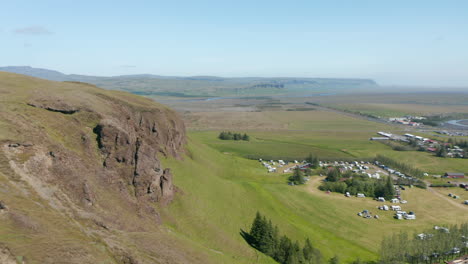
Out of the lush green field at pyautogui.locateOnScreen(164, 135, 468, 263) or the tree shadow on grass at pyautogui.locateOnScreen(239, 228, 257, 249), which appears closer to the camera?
the lush green field at pyautogui.locateOnScreen(164, 135, 468, 263)

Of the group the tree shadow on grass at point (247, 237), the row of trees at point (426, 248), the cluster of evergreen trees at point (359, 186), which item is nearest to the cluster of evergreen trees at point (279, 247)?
the tree shadow on grass at point (247, 237)

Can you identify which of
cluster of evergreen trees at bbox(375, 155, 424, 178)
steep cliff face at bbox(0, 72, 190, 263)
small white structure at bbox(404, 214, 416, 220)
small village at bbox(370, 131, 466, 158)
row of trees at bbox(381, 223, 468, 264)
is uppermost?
steep cliff face at bbox(0, 72, 190, 263)

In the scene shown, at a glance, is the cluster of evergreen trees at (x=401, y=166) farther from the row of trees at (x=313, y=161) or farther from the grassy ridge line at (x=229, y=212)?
the grassy ridge line at (x=229, y=212)

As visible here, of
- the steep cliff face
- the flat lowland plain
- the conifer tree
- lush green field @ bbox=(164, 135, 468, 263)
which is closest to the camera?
the steep cliff face

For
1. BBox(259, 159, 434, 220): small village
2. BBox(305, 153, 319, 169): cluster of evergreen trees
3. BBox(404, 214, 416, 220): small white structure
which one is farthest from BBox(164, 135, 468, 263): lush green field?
BBox(305, 153, 319, 169): cluster of evergreen trees

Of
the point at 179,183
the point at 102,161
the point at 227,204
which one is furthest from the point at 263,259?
the point at 102,161

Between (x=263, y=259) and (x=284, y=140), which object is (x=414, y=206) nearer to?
(x=263, y=259)

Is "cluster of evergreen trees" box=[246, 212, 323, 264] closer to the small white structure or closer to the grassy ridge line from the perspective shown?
the grassy ridge line
